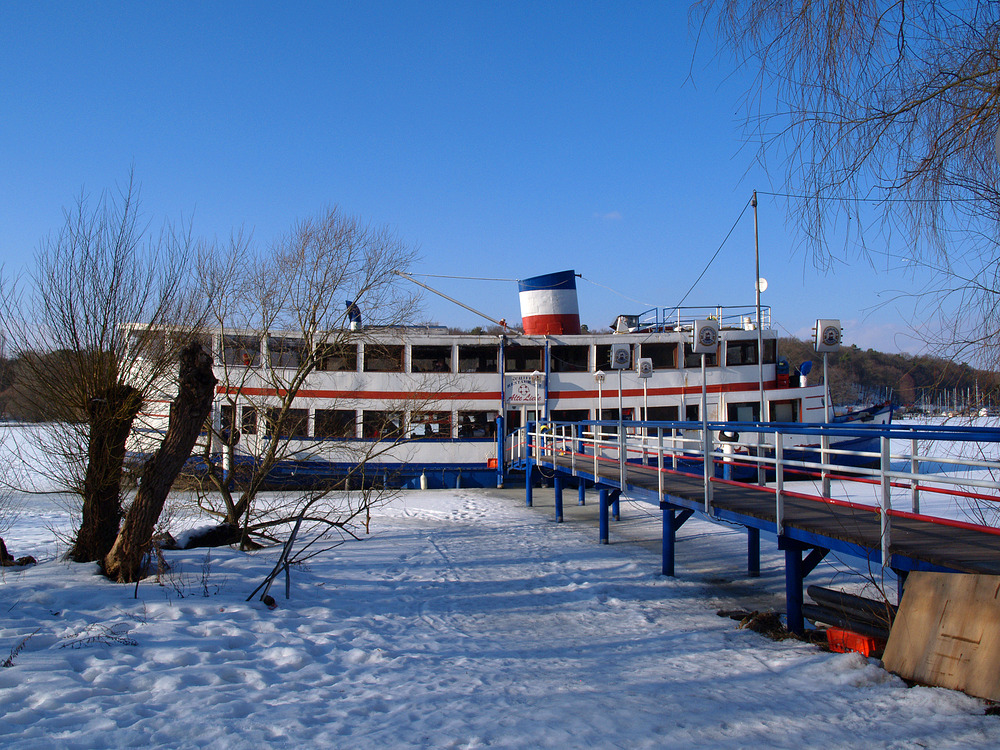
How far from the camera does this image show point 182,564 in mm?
8211

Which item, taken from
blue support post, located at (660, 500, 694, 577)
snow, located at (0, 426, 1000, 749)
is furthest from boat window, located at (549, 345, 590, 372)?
snow, located at (0, 426, 1000, 749)

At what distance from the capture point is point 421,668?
5.65 meters

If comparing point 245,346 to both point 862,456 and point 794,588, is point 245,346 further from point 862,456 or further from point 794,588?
point 862,456

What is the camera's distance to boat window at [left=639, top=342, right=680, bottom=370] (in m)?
23.0

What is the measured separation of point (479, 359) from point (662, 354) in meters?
6.58

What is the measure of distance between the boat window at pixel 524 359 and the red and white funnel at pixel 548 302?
1.61m

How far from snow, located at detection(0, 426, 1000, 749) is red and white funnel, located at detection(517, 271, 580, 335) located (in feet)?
49.9

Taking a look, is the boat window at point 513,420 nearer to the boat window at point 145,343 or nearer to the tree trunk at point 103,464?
the boat window at point 145,343

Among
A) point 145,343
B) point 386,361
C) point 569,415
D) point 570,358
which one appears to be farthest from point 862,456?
point 386,361

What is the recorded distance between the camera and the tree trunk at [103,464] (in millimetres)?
7539

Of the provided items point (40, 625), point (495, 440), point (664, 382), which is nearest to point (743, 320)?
point (664, 382)

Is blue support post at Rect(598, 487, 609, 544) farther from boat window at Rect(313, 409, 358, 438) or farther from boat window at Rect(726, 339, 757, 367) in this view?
boat window at Rect(726, 339, 757, 367)

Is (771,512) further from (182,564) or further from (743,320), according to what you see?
(743,320)

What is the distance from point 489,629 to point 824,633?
11.6 ft
